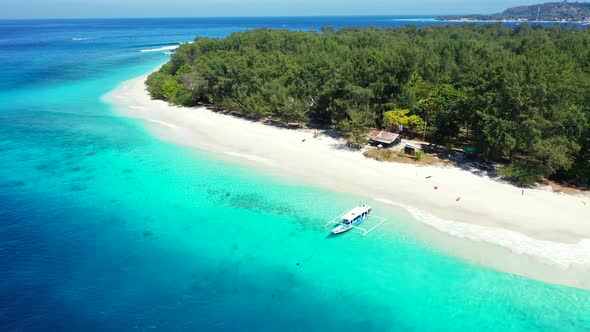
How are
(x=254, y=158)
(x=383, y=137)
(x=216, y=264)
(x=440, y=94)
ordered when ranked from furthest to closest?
(x=440, y=94) → (x=383, y=137) → (x=254, y=158) → (x=216, y=264)

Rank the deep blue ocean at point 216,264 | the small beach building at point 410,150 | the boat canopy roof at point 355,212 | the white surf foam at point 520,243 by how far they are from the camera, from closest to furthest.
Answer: the deep blue ocean at point 216,264
the white surf foam at point 520,243
the boat canopy roof at point 355,212
the small beach building at point 410,150

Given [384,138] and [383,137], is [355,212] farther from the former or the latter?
[383,137]

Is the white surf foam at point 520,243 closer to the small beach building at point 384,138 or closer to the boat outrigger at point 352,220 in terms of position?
the boat outrigger at point 352,220

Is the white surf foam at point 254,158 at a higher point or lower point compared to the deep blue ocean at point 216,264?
higher

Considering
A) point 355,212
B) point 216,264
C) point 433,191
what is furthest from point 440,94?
point 216,264

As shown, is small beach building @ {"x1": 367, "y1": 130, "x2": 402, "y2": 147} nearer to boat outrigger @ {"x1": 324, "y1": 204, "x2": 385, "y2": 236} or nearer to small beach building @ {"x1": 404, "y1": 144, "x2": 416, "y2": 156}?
small beach building @ {"x1": 404, "y1": 144, "x2": 416, "y2": 156}

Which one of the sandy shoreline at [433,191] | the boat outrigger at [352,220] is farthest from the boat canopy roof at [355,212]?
the sandy shoreline at [433,191]

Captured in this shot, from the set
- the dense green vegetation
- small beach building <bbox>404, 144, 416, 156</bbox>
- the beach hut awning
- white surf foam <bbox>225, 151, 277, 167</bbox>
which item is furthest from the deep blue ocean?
the dense green vegetation

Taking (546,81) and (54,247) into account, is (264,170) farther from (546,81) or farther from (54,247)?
(546,81)
